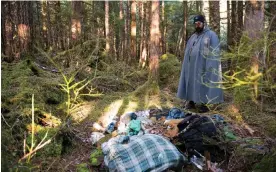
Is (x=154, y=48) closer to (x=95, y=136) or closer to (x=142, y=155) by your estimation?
(x=95, y=136)

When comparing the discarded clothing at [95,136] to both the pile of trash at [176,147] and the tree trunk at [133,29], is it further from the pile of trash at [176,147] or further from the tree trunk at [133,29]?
the tree trunk at [133,29]

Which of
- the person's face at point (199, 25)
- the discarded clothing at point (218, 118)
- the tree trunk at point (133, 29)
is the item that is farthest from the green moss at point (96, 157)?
the tree trunk at point (133, 29)

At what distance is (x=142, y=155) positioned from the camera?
161 inches

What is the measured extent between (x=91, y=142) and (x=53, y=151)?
91 cm

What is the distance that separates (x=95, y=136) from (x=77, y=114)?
92 centimetres

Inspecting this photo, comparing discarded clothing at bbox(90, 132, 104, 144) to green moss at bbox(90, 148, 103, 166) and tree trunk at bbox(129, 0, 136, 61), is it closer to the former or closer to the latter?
green moss at bbox(90, 148, 103, 166)

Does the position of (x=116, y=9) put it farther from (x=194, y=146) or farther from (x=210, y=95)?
(x=194, y=146)

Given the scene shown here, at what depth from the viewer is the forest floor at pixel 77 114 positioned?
396 centimetres

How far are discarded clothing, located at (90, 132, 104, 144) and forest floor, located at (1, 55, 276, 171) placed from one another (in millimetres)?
102

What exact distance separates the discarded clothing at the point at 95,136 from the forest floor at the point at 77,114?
0.10 meters

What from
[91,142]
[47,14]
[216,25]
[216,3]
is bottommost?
[91,142]

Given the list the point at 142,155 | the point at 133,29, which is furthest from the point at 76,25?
the point at 142,155

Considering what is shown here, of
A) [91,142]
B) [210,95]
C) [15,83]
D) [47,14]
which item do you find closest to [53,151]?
[91,142]

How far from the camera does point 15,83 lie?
6.09 metres
